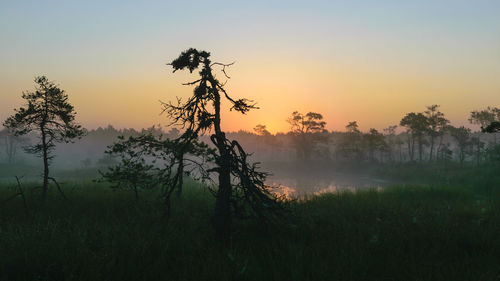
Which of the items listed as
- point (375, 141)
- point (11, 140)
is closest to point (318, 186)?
point (375, 141)

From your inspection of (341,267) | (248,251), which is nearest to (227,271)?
(248,251)

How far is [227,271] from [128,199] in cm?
840

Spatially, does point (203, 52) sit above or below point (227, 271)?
above

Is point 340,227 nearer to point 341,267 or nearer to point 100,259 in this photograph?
point 341,267

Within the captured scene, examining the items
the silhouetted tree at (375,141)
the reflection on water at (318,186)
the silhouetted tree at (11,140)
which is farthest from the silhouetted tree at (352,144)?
→ the silhouetted tree at (11,140)

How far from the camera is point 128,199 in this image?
12.0m

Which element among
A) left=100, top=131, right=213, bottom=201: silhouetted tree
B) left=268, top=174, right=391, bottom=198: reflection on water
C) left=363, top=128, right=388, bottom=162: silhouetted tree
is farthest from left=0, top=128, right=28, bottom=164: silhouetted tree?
left=363, top=128, right=388, bottom=162: silhouetted tree

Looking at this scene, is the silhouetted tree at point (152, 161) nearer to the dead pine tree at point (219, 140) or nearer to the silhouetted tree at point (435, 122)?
the dead pine tree at point (219, 140)

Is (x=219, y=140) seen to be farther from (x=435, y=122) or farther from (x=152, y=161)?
(x=435, y=122)

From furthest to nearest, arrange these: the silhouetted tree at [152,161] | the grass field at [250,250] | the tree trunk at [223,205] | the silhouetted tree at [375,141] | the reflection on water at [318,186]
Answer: the silhouetted tree at [375,141]
the reflection on water at [318,186]
the silhouetted tree at [152,161]
the tree trunk at [223,205]
the grass field at [250,250]

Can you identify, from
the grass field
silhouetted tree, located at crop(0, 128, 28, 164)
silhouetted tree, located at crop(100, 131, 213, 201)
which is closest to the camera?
the grass field

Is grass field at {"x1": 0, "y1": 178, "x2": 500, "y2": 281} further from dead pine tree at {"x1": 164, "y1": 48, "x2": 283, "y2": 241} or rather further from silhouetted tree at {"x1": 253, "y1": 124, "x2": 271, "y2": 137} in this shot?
silhouetted tree at {"x1": 253, "y1": 124, "x2": 271, "y2": 137}

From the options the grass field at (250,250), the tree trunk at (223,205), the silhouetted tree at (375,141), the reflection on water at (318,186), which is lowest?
the reflection on water at (318,186)

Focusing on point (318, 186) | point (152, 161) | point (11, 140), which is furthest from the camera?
point (11, 140)
